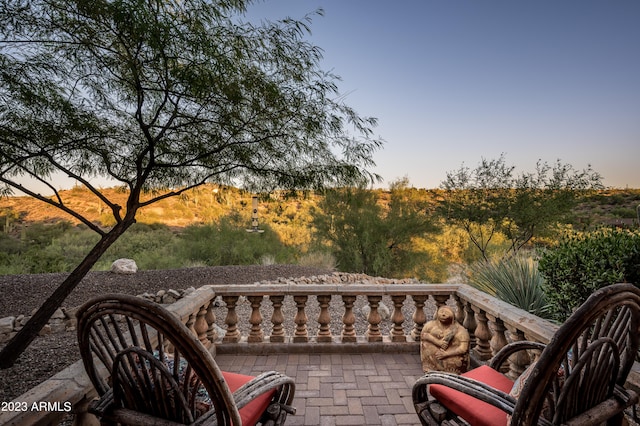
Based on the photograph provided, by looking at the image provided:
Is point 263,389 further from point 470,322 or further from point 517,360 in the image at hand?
point 470,322

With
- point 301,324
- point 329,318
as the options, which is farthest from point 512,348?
point 301,324

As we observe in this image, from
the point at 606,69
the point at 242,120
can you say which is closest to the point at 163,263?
the point at 242,120

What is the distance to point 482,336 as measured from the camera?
2.92 meters

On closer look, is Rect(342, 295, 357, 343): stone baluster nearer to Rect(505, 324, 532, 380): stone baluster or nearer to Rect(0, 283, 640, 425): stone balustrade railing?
Rect(0, 283, 640, 425): stone balustrade railing

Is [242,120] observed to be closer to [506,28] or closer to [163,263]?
[506,28]

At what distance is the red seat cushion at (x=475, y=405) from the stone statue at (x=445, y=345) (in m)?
1.16

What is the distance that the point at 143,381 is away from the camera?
1.12 metres

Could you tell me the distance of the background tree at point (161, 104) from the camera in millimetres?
3344

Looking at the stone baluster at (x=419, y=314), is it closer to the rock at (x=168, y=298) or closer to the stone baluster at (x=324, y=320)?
the stone baluster at (x=324, y=320)

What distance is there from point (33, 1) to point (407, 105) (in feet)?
24.3

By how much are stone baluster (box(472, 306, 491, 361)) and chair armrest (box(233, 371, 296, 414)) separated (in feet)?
6.89

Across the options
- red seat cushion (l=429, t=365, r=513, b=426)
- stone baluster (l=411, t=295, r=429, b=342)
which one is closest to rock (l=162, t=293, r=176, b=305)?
stone baluster (l=411, t=295, r=429, b=342)

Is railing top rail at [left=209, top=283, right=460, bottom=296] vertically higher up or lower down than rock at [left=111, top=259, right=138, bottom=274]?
higher up

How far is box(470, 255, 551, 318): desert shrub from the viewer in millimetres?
4142
